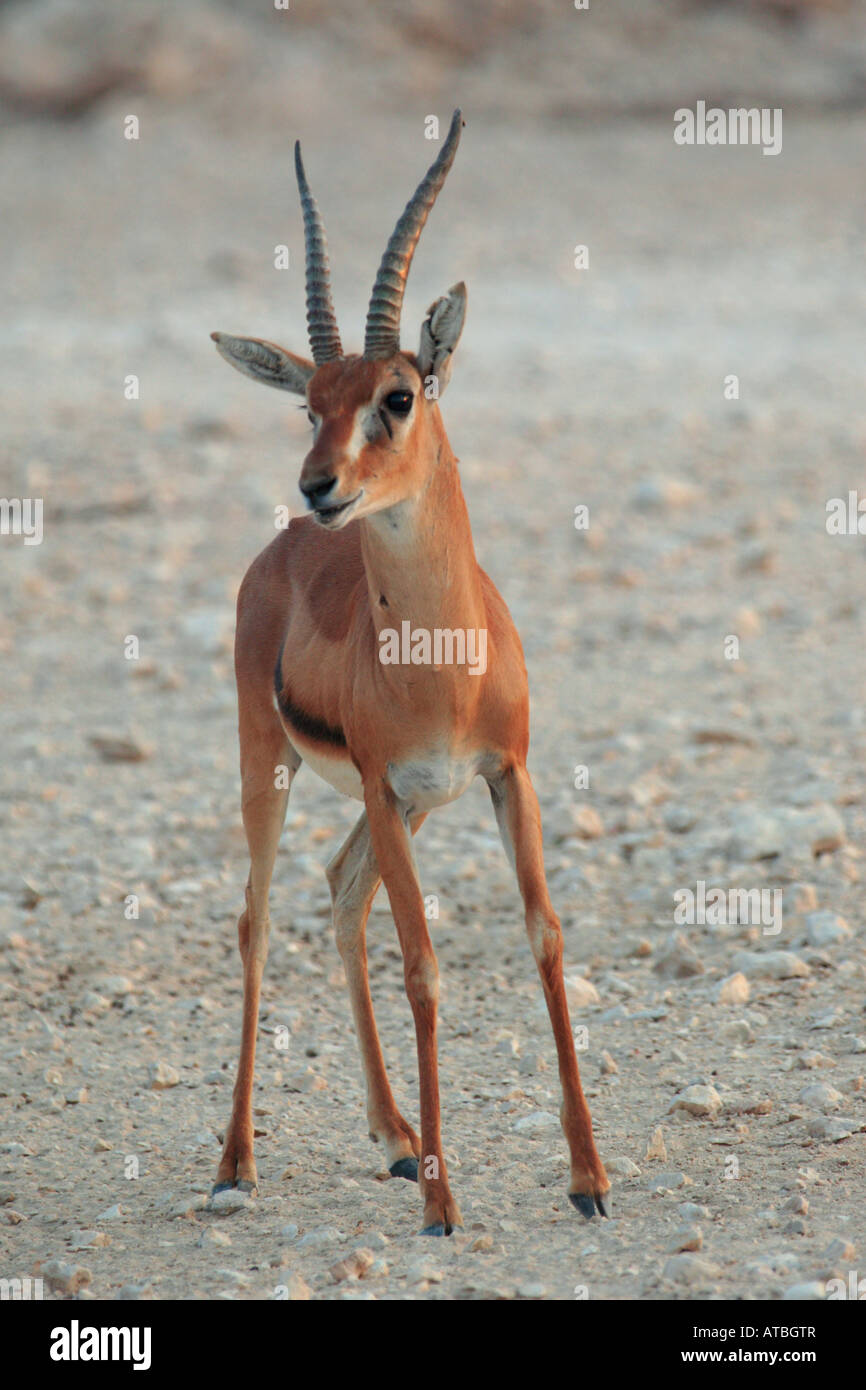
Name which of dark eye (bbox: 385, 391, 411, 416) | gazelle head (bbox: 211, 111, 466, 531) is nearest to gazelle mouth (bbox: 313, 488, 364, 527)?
gazelle head (bbox: 211, 111, 466, 531)

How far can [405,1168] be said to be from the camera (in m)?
6.12

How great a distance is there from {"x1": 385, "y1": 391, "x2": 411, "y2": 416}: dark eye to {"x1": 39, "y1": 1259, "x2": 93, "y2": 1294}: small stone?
2733mm

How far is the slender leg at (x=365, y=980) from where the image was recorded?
243 inches

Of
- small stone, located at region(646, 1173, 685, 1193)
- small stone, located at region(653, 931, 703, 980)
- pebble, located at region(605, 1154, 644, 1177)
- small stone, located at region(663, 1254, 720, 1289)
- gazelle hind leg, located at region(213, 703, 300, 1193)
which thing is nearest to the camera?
small stone, located at region(663, 1254, 720, 1289)

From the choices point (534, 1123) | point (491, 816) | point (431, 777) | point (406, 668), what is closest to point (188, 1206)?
point (534, 1123)

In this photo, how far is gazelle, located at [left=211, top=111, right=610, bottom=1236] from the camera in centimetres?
540

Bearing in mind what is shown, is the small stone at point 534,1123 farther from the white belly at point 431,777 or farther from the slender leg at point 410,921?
the white belly at point 431,777

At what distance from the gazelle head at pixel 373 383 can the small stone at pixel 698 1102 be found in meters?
2.37

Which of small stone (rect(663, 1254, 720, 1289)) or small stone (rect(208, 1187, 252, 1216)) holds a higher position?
small stone (rect(208, 1187, 252, 1216))

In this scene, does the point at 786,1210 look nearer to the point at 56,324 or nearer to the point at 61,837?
the point at 61,837

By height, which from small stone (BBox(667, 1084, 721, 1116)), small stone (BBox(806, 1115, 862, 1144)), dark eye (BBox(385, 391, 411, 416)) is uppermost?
dark eye (BBox(385, 391, 411, 416))

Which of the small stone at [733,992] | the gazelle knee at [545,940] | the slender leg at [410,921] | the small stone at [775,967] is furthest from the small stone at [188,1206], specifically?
the small stone at [775,967]

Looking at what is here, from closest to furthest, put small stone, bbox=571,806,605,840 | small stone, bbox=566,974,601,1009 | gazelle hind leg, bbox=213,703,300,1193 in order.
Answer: gazelle hind leg, bbox=213,703,300,1193 < small stone, bbox=566,974,601,1009 < small stone, bbox=571,806,605,840

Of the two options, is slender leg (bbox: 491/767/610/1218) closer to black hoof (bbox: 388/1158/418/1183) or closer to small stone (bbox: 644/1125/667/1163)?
small stone (bbox: 644/1125/667/1163)
